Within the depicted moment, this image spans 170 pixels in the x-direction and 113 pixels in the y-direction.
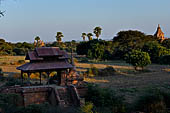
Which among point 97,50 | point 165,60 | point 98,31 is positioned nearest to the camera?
point 165,60

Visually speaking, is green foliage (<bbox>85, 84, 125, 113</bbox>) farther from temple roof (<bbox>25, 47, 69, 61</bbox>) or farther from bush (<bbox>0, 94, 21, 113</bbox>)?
bush (<bbox>0, 94, 21, 113</bbox>)

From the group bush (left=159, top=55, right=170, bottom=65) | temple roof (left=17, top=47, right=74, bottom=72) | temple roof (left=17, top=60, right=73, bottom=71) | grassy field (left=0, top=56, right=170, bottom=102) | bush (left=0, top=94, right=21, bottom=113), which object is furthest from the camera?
bush (left=159, top=55, right=170, bottom=65)

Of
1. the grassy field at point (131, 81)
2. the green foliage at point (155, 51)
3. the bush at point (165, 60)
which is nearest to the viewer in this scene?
the grassy field at point (131, 81)

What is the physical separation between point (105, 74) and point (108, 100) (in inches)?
608

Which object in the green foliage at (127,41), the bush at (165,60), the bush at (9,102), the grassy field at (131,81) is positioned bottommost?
the grassy field at (131,81)

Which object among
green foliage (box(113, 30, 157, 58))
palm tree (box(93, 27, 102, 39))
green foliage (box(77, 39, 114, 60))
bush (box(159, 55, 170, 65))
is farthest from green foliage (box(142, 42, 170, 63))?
palm tree (box(93, 27, 102, 39))

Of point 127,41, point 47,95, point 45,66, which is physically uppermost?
point 127,41

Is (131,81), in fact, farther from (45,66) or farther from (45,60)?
(45,66)

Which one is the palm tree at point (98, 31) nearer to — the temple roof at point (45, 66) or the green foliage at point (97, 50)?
the green foliage at point (97, 50)

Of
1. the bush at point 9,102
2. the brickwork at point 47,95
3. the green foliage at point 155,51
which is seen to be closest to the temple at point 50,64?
the brickwork at point 47,95

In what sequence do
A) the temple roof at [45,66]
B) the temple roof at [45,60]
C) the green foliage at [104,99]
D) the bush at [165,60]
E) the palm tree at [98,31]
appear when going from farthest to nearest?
1. the palm tree at [98,31]
2. the bush at [165,60]
3. the temple roof at [45,60]
4. the temple roof at [45,66]
5. the green foliage at [104,99]

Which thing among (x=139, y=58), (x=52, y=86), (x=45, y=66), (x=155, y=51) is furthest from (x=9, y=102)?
(x=155, y=51)

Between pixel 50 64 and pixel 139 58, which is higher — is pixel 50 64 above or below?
below

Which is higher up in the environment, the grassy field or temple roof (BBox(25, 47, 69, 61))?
temple roof (BBox(25, 47, 69, 61))
